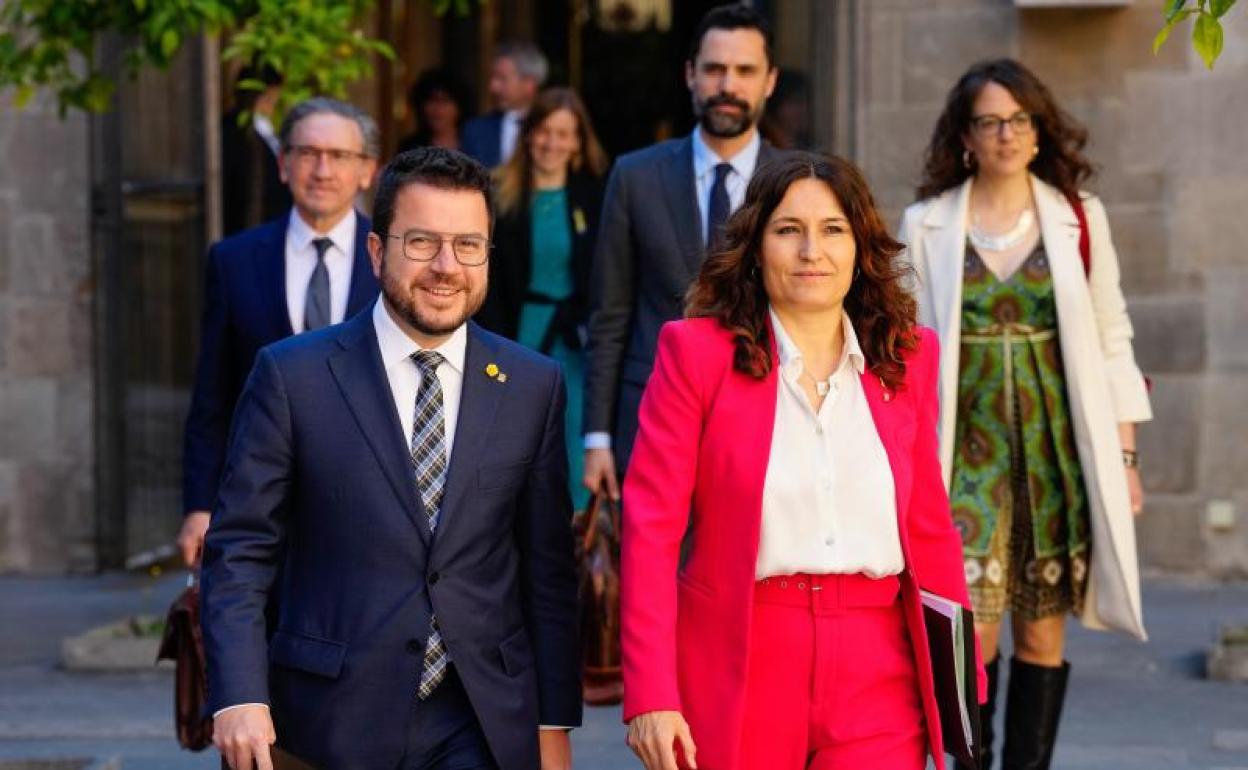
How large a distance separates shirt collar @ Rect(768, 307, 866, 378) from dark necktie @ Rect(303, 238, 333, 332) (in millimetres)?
2023

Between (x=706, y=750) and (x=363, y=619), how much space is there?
2.18 feet

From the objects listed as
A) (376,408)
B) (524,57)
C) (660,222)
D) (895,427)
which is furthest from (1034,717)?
(524,57)

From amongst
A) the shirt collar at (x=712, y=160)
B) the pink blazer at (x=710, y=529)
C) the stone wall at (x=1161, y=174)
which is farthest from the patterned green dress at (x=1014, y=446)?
the stone wall at (x=1161, y=174)

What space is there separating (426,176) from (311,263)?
6.51 ft

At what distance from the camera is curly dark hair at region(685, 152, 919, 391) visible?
4707 mm

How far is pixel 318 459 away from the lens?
457 cm

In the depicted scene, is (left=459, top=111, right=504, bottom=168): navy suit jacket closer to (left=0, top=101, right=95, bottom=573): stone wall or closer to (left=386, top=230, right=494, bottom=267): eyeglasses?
(left=0, top=101, right=95, bottom=573): stone wall

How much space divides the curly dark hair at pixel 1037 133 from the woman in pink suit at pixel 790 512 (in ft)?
6.58

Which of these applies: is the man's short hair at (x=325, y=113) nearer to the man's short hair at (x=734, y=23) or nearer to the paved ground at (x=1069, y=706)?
the man's short hair at (x=734, y=23)

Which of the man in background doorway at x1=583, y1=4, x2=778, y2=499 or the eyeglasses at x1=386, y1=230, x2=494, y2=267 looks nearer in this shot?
the eyeglasses at x1=386, y1=230, x2=494, y2=267

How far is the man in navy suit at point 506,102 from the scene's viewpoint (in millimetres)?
11164

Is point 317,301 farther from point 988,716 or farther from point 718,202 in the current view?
point 988,716

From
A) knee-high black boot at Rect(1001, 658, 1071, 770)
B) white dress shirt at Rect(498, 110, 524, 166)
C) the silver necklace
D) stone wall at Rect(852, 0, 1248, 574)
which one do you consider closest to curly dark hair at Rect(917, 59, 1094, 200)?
the silver necklace

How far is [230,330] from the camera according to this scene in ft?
21.5
